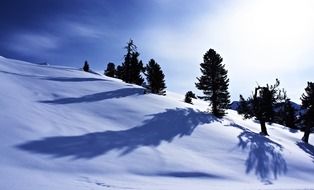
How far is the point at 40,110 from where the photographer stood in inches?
769

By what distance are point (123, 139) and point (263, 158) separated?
8.90 m

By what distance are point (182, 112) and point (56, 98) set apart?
10.2 metres

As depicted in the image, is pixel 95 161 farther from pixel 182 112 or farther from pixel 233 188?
pixel 182 112

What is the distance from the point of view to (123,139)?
17.9 metres

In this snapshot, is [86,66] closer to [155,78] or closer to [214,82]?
[155,78]

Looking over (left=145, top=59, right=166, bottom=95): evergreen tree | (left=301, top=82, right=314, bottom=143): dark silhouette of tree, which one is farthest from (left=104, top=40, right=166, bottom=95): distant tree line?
(left=301, top=82, right=314, bottom=143): dark silhouette of tree

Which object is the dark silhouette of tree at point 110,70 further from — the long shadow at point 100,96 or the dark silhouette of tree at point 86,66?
the long shadow at point 100,96

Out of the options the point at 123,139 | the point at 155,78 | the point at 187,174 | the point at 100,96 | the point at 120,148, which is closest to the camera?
the point at 187,174

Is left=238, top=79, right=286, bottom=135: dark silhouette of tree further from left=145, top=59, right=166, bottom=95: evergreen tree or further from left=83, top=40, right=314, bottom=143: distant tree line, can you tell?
left=145, top=59, right=166, bottom=95: evergreen tree

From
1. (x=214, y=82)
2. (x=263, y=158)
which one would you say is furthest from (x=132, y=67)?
(x=263, y=158)

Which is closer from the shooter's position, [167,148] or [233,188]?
[233,188]

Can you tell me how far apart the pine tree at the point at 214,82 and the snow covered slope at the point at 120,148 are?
32.0 ft

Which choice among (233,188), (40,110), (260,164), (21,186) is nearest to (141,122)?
(40,110)

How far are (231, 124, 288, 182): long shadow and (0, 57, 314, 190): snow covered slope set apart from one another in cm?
8
